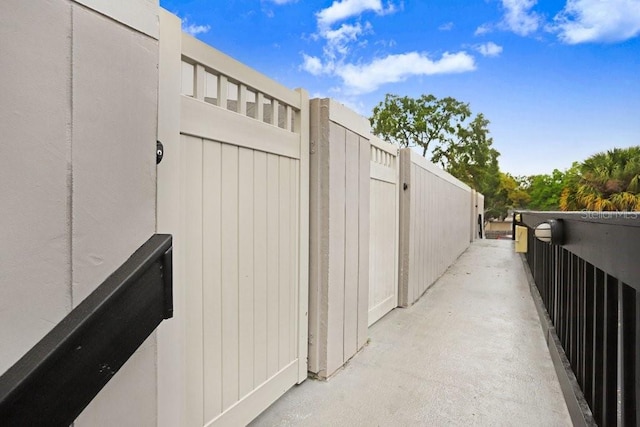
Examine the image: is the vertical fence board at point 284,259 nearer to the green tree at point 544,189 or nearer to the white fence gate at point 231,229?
the white fence gate at point 231,229

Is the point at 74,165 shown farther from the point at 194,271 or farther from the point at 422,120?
the point at 422,120

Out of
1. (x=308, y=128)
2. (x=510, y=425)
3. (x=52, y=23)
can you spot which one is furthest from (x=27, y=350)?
(x=510, y=425)

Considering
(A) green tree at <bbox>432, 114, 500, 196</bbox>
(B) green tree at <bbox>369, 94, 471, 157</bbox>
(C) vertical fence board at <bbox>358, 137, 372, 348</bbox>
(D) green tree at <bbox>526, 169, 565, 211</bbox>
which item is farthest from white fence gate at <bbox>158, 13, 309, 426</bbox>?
(D) green tree at <bbox>526, 169, 565, 211</bbox>

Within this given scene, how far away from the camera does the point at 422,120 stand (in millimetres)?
18828

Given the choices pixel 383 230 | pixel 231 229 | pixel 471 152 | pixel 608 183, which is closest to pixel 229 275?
pixel 231 229

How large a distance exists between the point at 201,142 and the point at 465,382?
2036 mm

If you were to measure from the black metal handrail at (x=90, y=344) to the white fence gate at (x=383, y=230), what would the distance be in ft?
7.84

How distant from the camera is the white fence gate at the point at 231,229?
1.32m

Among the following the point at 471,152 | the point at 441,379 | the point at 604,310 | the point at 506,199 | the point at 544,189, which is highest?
the point at 471,152

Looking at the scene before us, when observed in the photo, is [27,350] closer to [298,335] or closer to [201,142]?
[201,142]

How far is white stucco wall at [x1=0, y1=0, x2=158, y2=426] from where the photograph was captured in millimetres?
741

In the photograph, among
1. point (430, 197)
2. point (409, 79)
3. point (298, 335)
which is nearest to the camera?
point (298, 335)

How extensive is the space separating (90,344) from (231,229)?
849 mm

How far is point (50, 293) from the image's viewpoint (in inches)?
31.7
